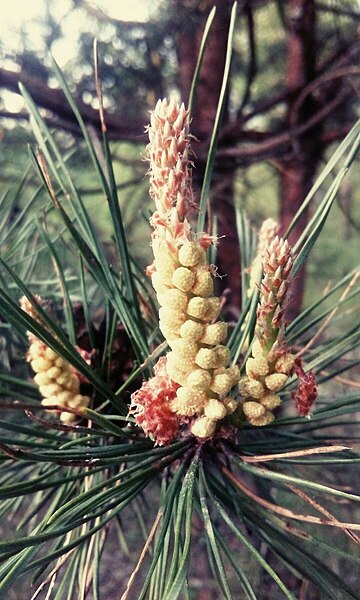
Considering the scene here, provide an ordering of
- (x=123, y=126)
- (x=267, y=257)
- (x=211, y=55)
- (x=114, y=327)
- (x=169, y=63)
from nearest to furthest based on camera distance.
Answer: (x=267, y=257) < (x=114, y=327) < (x=123, y=126) < (x=211, y=55) < (x=169, y=63)

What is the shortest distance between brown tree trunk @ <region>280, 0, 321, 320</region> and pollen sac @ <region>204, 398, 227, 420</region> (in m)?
0.55

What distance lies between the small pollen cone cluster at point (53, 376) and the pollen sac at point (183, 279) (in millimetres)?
112

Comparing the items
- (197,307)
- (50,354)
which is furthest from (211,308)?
(50,354)

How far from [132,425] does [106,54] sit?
2.79ft

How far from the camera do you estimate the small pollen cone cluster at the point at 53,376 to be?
0.32m

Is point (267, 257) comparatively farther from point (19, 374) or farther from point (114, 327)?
point (19, 374)

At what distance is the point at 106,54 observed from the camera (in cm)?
98

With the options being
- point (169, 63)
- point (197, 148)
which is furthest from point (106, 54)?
point (197, 148)

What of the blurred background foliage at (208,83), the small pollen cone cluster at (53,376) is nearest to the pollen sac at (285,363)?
the small pollen cone cluster at (53,376)

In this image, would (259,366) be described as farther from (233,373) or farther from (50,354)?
(50,354)

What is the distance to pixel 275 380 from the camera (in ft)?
0.86

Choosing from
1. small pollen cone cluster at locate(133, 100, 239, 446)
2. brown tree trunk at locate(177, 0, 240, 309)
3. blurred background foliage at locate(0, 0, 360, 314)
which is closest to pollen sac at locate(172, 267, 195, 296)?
small pollen cone cluster at locate(133, 100, 239, 446)

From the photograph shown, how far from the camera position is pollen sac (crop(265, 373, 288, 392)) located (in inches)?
10.2

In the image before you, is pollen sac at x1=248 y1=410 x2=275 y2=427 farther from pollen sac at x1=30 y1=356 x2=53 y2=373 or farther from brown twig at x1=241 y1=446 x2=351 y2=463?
pollen sac at x1=30 y1=356 x2=53 y2=373
